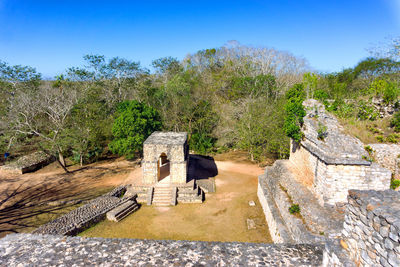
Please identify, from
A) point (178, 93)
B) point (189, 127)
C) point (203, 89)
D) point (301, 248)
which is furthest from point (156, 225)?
point (203, 89)

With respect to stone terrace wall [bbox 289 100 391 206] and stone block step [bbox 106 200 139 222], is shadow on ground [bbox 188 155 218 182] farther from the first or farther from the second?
stone terrace wall [bbox 289 100 391 206]

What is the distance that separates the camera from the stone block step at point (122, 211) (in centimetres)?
1078

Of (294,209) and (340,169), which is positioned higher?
(340,169)

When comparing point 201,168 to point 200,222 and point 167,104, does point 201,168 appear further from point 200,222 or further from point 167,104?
point 167,104

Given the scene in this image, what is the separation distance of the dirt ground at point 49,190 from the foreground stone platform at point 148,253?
648 centimetres

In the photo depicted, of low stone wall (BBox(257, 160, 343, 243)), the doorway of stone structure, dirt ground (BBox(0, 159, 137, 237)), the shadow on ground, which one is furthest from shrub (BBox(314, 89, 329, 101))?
dirt ground (BBox(0, 159, 137, 237))

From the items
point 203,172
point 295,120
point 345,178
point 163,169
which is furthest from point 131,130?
point 345,178

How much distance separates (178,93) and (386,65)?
71.1 feet

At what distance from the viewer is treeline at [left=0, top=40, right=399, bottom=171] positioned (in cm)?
1652

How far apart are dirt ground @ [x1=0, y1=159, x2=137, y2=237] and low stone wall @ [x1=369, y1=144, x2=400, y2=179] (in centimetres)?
1371

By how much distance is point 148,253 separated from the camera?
15.1 ft

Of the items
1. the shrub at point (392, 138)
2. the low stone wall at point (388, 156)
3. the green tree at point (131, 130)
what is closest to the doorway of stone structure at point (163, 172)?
the green tree at point (131, 130)

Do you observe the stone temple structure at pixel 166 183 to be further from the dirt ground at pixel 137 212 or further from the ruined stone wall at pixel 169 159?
the dirt ground at pixel 137 212

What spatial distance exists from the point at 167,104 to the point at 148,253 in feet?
64.1
